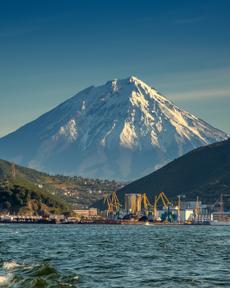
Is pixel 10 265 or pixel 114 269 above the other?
pixel 10 265

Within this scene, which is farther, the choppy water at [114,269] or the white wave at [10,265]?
the white wave at [10,265]

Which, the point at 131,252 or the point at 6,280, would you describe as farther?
the point at 131,252

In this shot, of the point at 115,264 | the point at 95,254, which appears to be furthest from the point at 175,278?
the point at 95,254

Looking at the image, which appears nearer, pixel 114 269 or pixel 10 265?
pixel 114 269

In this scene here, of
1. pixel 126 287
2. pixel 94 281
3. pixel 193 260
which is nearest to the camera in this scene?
pixel 126 287

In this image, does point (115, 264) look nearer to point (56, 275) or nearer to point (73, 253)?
point (56, 275)

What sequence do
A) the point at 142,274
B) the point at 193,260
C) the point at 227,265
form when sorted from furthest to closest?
the point at 193,260
the point at 227,265
the point at 142,274

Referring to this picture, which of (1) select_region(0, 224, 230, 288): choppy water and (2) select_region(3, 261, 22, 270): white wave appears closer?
(1) select_region(0, 224, 230, 288): choppy water

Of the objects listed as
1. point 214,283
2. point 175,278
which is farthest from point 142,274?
point 214,283

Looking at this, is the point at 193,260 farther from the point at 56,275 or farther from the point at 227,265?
the point at 56,275
